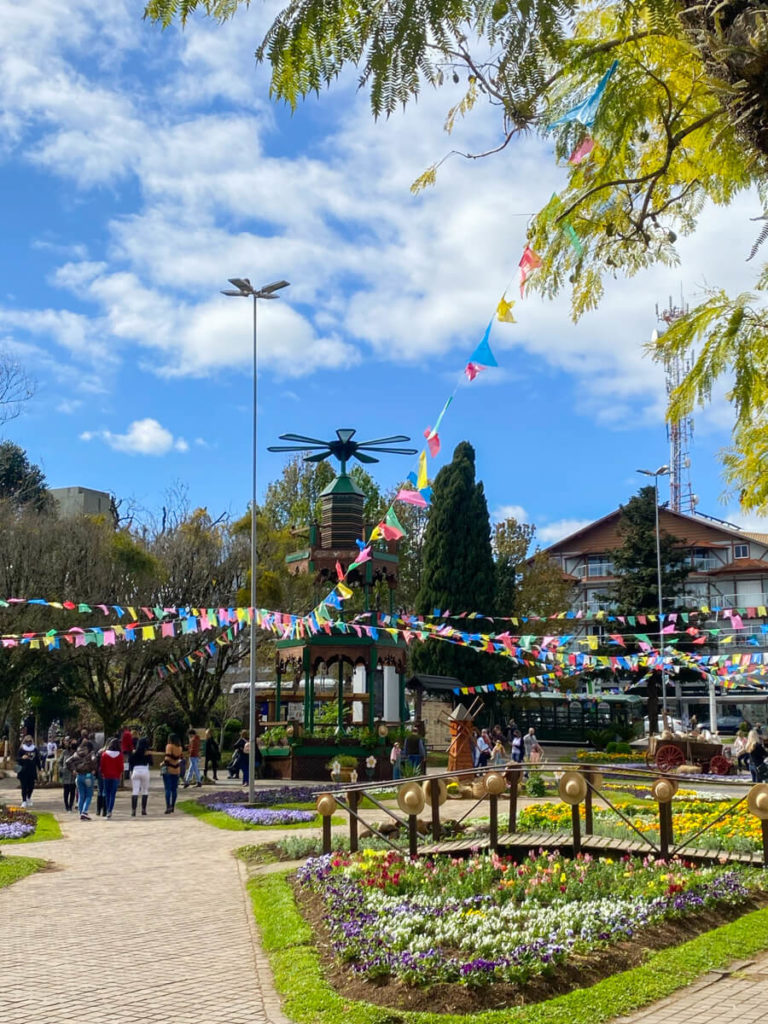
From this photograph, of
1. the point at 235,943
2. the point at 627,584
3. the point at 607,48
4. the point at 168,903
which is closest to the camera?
the point at 607,48

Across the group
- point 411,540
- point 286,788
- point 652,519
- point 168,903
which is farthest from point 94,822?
point 652,519

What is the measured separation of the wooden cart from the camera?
87.8 feet

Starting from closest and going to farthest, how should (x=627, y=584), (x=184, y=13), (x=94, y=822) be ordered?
(x=184, y=13) < (x=94, y=822) < (x=627, y=584)

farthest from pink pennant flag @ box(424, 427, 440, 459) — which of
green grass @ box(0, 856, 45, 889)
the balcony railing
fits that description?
the balcony railing

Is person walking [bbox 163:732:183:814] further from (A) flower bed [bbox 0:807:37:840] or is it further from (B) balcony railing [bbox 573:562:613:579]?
(B) balcony railing [bbox 573:562:613:579]

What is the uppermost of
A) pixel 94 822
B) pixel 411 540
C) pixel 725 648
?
pixel 411 540

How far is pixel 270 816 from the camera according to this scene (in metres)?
19.3

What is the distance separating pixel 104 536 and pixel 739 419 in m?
28.2

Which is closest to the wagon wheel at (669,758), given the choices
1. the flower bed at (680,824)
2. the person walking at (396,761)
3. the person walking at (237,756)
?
the person walking at (396,761)

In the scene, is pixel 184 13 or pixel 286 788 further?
pixel 286 788

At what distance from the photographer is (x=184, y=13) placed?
4.74 meters

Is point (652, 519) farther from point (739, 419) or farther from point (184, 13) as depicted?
point (184, 13)

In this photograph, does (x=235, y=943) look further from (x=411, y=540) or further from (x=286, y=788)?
(x=411, y=540)

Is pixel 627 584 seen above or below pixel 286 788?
above
